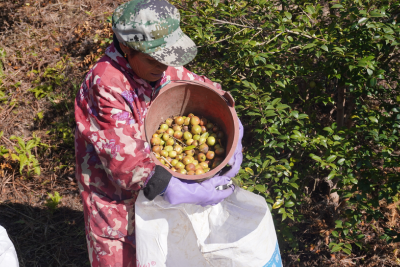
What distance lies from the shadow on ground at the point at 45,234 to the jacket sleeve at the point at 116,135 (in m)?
1.96

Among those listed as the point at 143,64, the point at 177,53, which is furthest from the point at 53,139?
the point at 177,53

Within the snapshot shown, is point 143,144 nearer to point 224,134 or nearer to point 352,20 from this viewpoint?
point 224,134

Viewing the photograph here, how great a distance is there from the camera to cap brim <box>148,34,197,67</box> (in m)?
1.52

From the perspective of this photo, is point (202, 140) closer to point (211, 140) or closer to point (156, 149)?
point (211, 140)

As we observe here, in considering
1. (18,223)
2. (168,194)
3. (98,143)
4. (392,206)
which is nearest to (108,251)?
(168,194)

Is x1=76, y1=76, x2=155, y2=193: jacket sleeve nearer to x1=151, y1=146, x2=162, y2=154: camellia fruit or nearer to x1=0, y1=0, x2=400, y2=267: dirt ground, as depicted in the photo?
x1=151, y1=146, x2=162, y2=154: camellia fruit

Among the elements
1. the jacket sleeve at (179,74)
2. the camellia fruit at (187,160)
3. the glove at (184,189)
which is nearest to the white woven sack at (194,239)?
the glove at (184,189)

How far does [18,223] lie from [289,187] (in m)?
2.78

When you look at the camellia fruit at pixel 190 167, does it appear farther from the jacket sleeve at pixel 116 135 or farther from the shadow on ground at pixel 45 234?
the shadow on ground at pixel 45 234

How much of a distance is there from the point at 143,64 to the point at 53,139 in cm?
261

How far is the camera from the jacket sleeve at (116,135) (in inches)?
59.1

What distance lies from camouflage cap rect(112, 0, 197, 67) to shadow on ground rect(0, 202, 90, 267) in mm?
2388

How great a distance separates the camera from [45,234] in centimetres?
321

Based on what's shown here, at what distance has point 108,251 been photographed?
187 centimetres
